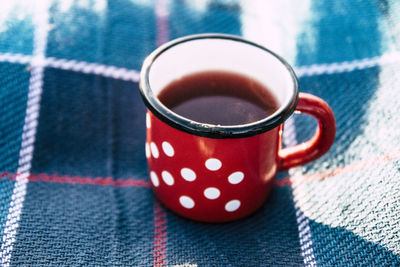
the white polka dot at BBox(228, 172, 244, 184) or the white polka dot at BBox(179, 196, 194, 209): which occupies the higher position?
the white polka dot at BBox(228, 172, 244, 184)

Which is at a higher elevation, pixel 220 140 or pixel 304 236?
pixel 220 140

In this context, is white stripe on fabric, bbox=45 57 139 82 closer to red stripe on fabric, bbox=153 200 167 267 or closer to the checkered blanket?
the checkered blanket

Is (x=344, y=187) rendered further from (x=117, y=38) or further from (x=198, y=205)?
(x=117, y=38)

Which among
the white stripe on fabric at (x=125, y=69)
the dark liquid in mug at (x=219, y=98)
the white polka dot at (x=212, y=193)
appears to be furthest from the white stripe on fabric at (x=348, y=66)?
the white polka dot at (x=212, y=193)

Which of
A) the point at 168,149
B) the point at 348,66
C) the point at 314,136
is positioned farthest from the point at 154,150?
the point at 348,66

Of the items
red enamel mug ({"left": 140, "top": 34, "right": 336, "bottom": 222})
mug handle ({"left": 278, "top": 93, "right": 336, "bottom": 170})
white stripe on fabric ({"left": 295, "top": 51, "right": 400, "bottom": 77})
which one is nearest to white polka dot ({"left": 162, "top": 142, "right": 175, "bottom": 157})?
red enamel mug ({"left": 140, "top": 34, "right": 336, "bottom": 222})

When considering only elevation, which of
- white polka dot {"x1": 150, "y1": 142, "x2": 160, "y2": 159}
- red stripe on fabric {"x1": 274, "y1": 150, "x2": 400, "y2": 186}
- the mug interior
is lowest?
red stripe on fabric {"x1": 274, "y1": 150, "x2": 400, "y2": 186}

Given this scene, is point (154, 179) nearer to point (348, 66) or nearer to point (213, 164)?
point (213, 164)

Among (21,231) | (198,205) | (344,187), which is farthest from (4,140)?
(344,187)
